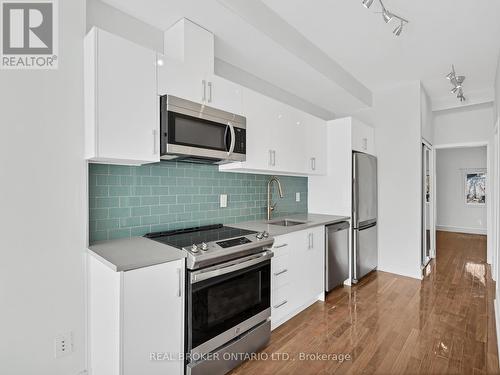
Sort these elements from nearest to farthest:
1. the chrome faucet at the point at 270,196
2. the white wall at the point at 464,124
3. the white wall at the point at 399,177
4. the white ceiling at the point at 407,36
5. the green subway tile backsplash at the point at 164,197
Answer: the green subway tile backsplash at the point at 164,197, the white ceiling at the point at 407,36, the chrome faucet at the point at 270,196, the white wall at the point at 399,177, the white wall at the point at 464,124

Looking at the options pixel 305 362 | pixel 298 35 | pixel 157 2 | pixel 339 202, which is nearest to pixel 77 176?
pixel 157 2

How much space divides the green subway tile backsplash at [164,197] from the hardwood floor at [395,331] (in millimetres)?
1232

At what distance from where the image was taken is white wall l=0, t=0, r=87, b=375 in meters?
1.50

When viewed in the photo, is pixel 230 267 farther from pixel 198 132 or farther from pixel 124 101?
pixel 124 101

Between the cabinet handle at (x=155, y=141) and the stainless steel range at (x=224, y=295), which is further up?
the cabinet handle at (x=155, y=141)

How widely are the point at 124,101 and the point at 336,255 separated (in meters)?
2.77

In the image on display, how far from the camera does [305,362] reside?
205 cm

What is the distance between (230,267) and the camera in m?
1.91

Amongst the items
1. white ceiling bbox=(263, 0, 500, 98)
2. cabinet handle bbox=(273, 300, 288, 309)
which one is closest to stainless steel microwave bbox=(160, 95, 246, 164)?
white ceiling bbox=(263, 0, 500, 98)

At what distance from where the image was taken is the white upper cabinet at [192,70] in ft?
6.50

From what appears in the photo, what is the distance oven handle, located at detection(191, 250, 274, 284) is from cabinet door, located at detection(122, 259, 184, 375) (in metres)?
0.10

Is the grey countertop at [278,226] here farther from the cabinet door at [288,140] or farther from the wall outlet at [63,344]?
the wall outlet at [63,344]

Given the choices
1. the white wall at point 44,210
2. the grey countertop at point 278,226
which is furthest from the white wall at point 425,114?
the white wall at point 44,210

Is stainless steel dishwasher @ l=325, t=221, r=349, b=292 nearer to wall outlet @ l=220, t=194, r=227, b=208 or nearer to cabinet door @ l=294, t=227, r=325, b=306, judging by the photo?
cabinet door @ l=294, t=227, r=325, b=306
